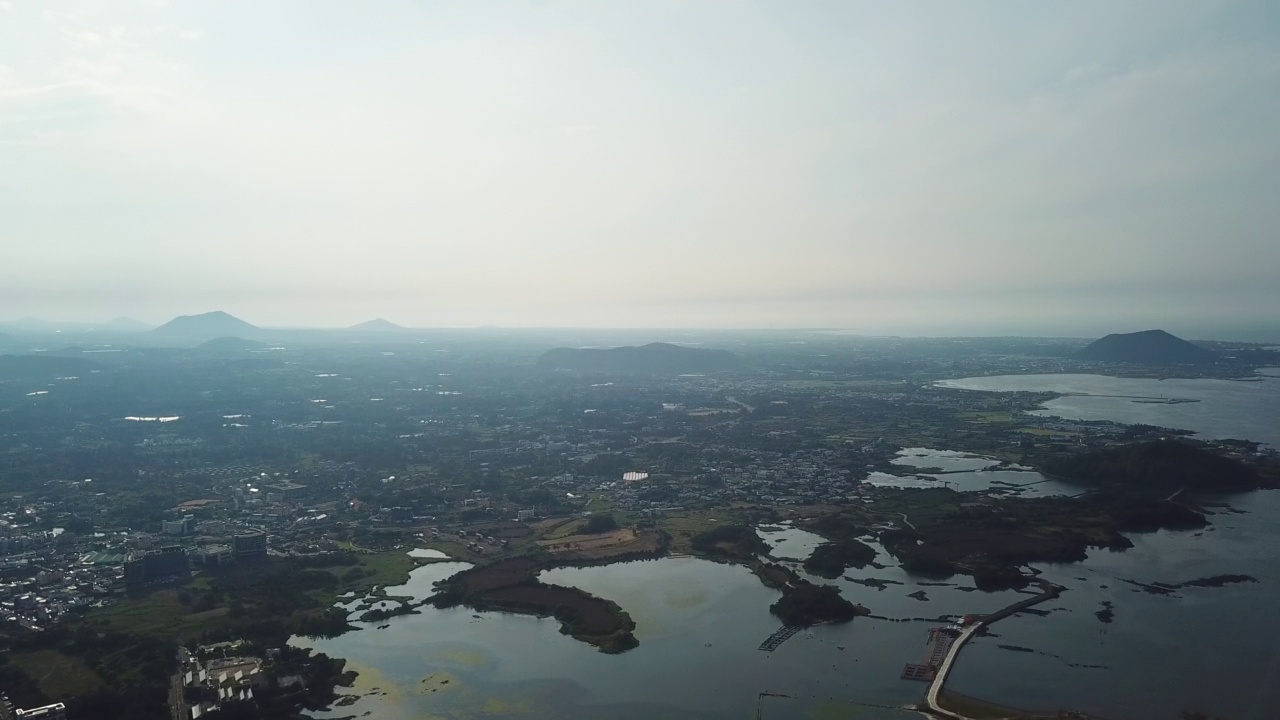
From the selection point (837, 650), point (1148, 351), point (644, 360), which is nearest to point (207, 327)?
point (644, 360)

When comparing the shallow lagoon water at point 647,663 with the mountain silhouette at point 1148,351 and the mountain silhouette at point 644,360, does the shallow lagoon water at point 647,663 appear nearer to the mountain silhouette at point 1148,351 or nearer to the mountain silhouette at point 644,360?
the mountain silhouette at point 644,360

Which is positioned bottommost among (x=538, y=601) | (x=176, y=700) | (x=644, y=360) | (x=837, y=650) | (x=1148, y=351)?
(x=176, y=700)

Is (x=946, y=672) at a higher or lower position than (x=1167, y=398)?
lower

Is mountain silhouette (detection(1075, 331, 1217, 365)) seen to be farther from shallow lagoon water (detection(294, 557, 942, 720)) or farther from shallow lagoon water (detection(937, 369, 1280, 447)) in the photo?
shallow lagoon water (detection(294, 557, 942, 720))

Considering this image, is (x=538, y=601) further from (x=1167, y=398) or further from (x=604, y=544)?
(x=1167, y=398)

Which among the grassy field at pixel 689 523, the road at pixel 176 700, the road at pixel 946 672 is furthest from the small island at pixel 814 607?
the road at pixel 176 700

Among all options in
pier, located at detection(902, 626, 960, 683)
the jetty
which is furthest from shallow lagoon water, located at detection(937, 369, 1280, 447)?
the jetty
